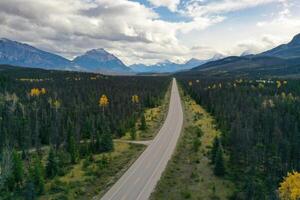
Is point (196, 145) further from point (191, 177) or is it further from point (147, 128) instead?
point (147, 128)

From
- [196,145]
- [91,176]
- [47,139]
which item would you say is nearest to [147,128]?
[196,145]

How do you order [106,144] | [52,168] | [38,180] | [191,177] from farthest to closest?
[106,144] < [52,168] < [191,177] < [38,180]

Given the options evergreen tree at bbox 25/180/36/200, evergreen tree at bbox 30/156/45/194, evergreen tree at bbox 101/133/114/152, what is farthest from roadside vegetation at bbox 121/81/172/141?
evergreen tree at bbox 25/180/36/200

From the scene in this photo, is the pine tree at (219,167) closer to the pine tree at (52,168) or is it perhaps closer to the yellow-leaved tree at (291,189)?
the yellow-leaved tree at (291,189)

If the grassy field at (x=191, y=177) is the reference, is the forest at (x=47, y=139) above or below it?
above

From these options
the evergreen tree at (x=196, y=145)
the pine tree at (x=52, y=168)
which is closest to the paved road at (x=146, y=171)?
the evergreen tree at (x=196, y=145)

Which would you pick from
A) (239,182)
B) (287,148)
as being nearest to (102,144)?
(239,182)
